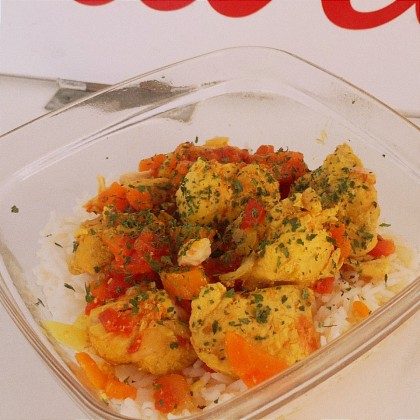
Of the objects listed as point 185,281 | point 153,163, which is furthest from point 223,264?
point 153,163

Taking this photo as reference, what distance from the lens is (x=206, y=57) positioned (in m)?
1.95

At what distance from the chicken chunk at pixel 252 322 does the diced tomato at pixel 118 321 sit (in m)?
0.14

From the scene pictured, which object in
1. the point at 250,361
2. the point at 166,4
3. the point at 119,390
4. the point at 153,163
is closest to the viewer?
the point at 250,361

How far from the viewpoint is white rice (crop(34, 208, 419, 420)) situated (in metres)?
1.27

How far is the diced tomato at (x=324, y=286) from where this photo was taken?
4.67 ft

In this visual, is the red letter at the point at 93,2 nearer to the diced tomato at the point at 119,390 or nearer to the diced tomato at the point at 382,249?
the diced tomato at the point at 382,249

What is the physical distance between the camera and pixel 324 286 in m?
1.44

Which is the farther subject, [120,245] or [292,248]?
[120,245]

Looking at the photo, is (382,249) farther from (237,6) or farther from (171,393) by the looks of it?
(237,6)

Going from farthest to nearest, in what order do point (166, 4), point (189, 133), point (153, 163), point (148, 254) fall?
point (166, 4), point (189, 133), point (153, 163), point (148, 254)

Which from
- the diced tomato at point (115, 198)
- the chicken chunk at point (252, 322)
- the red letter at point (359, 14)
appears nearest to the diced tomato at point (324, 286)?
the chicken chunk at point (252, 322)

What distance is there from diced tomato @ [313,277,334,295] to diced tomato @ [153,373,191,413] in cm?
37

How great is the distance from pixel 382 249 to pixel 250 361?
579 mm

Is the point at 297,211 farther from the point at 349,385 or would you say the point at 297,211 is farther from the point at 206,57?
the point at 206,57
